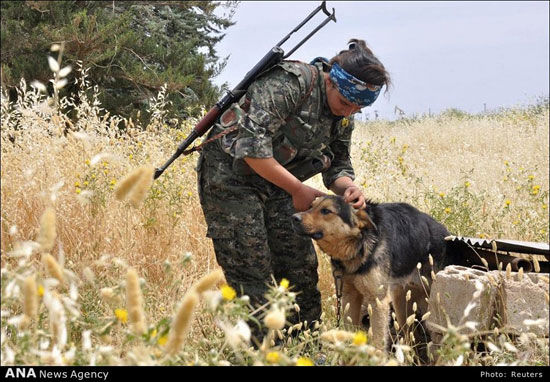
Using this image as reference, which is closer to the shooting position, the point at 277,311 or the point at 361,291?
the point at 277,311

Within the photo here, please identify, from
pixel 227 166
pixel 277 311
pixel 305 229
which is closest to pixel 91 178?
pixel 227 166

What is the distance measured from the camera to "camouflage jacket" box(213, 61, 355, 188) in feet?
12.5

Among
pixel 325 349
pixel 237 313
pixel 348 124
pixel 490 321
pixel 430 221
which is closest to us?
pixel 237 313

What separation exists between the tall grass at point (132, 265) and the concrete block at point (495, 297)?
16 cm

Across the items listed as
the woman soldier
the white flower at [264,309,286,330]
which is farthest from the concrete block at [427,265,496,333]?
the white flower at [264,309,286,330]

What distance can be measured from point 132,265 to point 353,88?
239 centimetres

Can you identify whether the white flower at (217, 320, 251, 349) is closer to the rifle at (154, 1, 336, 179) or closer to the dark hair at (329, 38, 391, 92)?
the dark hair at (329, 38, 391, 92)

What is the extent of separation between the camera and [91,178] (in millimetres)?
5449

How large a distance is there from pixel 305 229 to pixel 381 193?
12.5 feet

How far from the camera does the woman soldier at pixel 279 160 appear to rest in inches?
152

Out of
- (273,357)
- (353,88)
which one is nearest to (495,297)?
(353,88)

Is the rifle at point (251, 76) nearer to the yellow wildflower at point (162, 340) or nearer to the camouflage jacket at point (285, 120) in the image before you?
the camouflage jacket at point (285, 120)
